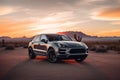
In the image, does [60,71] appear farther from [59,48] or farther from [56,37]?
[56,37]

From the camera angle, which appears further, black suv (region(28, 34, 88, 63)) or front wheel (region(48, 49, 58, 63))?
front wheel (region(48, 49, 58, 63))

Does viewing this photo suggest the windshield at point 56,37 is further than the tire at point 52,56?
Yes

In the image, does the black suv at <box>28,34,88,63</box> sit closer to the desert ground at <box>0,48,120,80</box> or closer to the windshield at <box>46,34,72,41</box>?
the windshield at <box>46,34,72,41</box>

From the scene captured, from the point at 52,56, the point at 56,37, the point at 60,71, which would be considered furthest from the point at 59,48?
the point at 60,71

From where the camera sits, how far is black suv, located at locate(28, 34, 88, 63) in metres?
17.0

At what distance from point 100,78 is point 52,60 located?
6752 millimetres

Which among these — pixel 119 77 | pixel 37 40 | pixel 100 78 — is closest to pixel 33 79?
pixel 100 78

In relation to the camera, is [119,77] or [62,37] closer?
[119,77]

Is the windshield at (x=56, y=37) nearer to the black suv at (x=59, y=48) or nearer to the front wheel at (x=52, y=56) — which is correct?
the black suv at (x=59, y=48)

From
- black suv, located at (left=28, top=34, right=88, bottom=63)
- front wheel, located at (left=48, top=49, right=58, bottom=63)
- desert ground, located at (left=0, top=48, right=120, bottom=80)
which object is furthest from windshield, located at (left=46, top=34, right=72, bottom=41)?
desert ground, located at (left=0, top=48, right=120, bottom=80)

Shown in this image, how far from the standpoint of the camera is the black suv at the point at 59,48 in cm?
1703

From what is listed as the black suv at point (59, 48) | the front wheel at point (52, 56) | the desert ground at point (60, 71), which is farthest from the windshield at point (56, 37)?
the desert ground at point (60, 71)

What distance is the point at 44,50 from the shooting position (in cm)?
1862

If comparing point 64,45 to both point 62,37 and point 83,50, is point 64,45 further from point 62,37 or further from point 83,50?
point 62,37
